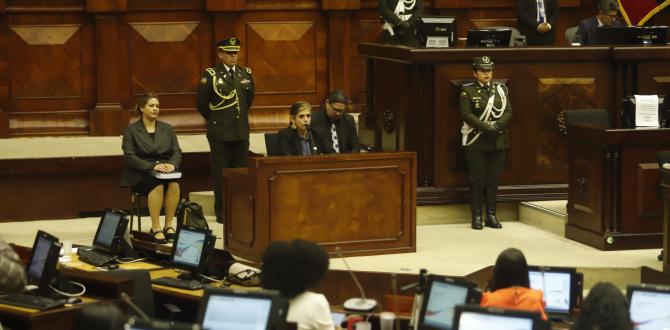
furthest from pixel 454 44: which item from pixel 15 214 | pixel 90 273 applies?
pixel 90 273

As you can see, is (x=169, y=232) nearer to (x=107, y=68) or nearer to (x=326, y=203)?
(x=326, y=203)

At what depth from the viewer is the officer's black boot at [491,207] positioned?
10.8 meters

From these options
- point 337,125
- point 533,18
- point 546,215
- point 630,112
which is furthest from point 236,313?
point 533,18

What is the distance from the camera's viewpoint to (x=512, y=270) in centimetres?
642

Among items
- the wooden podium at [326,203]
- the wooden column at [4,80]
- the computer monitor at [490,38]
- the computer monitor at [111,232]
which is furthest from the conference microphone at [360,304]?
the wooden column at [4,80]

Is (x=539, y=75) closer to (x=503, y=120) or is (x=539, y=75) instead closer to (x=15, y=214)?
(x=503, y=120)

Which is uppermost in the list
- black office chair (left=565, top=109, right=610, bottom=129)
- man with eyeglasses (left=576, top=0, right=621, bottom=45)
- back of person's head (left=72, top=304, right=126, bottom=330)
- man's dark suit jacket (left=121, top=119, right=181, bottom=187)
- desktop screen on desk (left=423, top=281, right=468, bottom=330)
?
man with eyeglasses (left=576, top=0, right=621, bottom=45)

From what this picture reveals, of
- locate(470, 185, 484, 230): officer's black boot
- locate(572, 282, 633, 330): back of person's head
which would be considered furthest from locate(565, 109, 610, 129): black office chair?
locate(572, 282, 633, 330): back of person's head

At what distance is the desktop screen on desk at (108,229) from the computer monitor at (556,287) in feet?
9.97

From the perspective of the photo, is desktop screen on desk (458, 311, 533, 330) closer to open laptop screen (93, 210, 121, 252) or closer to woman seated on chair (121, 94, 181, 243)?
open laptop screen (93, 210, 121, 252)

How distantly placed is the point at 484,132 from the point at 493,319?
17.7 ft

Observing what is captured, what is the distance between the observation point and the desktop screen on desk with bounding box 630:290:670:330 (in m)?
6.21

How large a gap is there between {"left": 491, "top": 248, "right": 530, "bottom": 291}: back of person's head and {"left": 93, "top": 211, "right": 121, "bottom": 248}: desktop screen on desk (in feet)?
10.7

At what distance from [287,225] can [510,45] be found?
3239 mm
